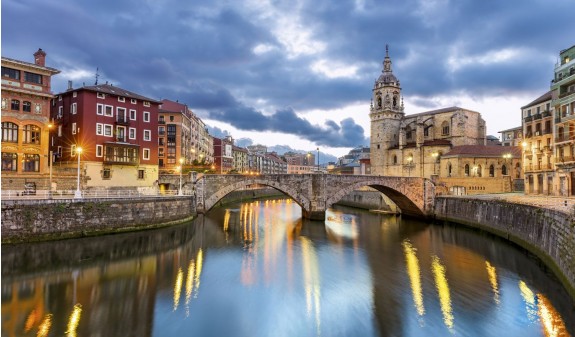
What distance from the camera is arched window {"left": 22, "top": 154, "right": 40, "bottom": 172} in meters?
38.3

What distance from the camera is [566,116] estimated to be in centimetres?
4250

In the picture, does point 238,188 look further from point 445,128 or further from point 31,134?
point 445,128

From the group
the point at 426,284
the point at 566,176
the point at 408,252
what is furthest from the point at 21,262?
the point at 566,176

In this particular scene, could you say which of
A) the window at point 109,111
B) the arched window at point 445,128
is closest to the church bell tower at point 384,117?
the arched window at point 445,128

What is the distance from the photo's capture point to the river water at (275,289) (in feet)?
55.9

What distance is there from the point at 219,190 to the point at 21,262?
25.4 m

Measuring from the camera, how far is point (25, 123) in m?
38.3

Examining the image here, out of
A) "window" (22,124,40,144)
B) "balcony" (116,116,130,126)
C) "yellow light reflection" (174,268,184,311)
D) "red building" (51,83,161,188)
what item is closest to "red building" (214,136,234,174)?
"red building" (51,83,161,188)

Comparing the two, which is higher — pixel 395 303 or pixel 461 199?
pixel 461 199

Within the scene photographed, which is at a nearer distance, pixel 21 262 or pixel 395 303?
pixel 395 303

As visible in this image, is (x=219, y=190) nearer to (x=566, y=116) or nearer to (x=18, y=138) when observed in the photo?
(x=18, y=138)

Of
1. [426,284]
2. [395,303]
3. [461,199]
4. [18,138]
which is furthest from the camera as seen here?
[461,199]

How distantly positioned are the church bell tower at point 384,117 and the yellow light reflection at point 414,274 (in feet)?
168

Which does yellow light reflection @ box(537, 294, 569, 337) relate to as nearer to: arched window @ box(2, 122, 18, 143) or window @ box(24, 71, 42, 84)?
arched window @ box(2, 122, 18, 143)
